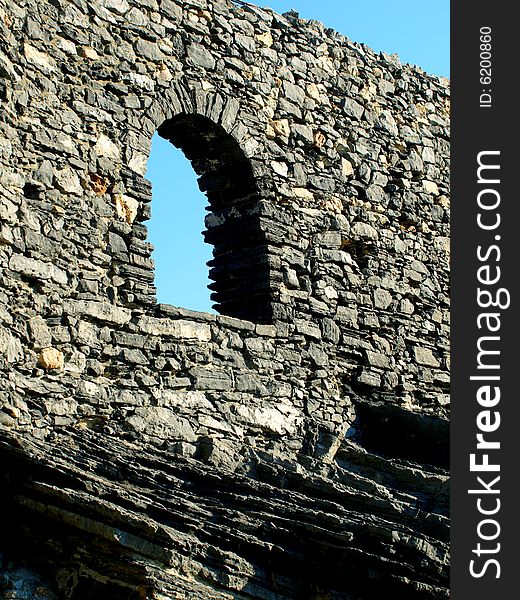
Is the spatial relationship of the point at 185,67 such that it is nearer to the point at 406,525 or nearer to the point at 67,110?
the point at 67,110

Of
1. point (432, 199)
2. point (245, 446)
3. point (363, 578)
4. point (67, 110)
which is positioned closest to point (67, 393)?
point (245, 446)

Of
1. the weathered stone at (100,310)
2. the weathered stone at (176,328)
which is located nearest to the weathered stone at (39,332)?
the weathered stone at (100,310)

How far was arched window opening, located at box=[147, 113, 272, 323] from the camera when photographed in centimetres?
884

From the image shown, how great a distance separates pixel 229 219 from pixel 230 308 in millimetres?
770

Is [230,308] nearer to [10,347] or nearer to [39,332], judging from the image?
[39,332]

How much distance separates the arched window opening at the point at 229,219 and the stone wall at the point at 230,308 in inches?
0.9

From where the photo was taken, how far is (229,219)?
9.09 metres

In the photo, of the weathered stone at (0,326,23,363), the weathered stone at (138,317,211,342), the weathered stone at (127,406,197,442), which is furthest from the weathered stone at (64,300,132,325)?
the weathered stone at (127,406,197,442)

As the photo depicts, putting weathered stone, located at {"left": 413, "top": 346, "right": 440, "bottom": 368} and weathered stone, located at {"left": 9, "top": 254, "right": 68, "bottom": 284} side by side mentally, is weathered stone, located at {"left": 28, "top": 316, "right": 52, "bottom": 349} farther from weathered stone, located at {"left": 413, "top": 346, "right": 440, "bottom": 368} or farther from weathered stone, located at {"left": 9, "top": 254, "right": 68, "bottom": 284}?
weathered stone, located at {"left": 413, "top": 346, "right": 440, "bottom": 368}

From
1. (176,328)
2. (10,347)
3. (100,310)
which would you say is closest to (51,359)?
(10,347)

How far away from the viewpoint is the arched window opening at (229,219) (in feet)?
29.0

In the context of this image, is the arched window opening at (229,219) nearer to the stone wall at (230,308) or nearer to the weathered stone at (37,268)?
the stone wall at (230,308)

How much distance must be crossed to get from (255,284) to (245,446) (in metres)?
1.67

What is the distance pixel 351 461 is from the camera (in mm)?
8367
